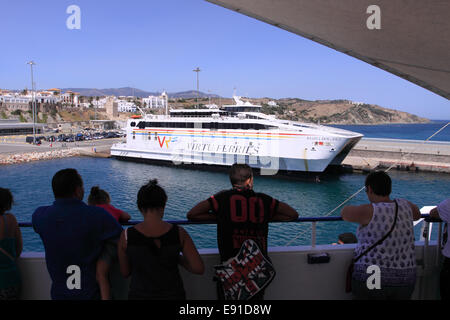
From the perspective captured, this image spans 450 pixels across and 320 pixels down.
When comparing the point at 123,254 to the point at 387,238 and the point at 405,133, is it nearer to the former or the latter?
the point at 387,238

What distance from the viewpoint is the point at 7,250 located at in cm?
189

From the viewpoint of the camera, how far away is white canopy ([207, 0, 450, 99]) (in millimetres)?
2063

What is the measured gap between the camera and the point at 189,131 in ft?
91.8

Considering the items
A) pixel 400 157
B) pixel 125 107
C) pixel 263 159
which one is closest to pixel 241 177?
pixel 263 159

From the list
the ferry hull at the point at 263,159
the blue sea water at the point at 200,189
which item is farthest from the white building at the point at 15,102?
the ferry hull at the point at 263,159

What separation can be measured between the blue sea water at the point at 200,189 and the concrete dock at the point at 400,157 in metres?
1.29

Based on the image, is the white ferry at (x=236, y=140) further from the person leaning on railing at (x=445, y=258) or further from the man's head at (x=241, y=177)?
the man's head at (x=241, y=177)

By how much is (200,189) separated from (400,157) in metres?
18.3

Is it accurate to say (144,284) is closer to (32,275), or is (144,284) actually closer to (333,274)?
(32,275)

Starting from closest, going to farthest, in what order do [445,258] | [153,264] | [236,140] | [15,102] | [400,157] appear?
[153,264] < [445,258] < [236,140] < [400,157] < [15,102]

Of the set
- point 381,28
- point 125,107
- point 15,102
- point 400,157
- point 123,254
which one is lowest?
point 400,157

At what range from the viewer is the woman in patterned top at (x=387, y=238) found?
A: 74.2 inches

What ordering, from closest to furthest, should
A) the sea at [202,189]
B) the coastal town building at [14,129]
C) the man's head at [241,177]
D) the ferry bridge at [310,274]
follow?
the man's head at [241,177], the ferry bridge at [310,274], the sea at [202,189], the coastal town building at [14,129]
